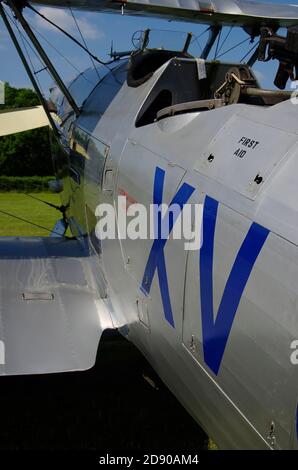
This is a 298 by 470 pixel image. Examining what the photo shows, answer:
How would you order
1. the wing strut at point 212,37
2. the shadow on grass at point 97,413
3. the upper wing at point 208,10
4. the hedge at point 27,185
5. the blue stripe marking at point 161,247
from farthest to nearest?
the hedge at point 27,185 → the wing strut at point 212,37 → the upper wing at point 208,10 → the shadow on grass at point 97,413 → the blue stripe marking at point 161,247

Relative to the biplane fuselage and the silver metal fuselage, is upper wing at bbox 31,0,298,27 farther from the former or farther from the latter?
the silver metal fuselage

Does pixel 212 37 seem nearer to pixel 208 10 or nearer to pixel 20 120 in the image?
pixel 208 10

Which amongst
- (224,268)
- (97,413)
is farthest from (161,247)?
(97,413)

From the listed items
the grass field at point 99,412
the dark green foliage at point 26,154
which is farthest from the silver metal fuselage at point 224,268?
the dark green foliage at point 26,154

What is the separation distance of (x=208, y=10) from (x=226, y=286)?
205 inches

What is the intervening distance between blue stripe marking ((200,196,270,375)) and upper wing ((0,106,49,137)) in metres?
6.57

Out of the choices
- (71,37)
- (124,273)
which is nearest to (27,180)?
(71,37)

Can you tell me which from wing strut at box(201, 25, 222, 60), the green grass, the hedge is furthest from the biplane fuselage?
the hedge

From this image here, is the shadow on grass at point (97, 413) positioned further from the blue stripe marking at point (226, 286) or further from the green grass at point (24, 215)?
the green grass at point (24, 215)

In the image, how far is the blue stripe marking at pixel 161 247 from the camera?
9.62ft

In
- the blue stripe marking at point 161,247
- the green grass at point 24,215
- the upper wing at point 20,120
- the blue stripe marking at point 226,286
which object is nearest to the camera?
the blue stripe marking at point 226,286

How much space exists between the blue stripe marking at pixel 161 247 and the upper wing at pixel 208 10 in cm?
331

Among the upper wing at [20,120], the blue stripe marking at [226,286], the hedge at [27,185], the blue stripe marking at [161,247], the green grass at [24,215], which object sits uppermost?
the hedge at [27,185]
